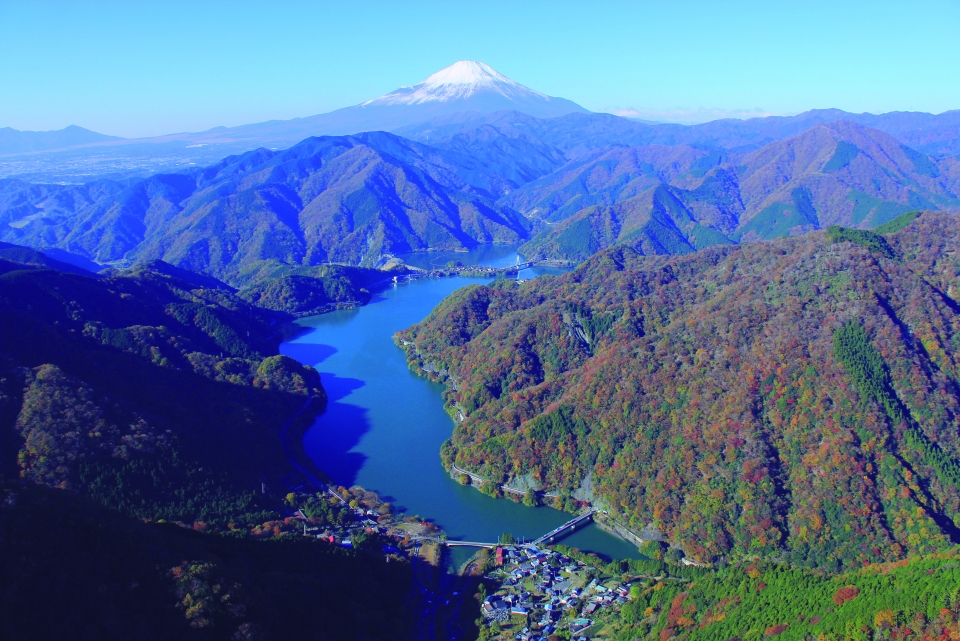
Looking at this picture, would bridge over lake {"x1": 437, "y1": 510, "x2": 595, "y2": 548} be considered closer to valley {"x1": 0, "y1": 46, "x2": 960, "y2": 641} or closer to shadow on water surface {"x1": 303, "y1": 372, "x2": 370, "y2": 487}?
valley {"x1": 0, "y1": 46, "x2": 960, "y2": 641}

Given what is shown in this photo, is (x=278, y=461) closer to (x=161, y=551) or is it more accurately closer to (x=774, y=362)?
(x=161, y=551)

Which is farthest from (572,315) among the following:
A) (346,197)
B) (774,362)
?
(346,197)

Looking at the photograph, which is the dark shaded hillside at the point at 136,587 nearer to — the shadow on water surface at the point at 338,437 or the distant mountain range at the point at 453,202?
the shadow on water surface at the point at 338,437

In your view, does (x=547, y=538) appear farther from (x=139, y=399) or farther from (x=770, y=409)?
(x=139, y=399)

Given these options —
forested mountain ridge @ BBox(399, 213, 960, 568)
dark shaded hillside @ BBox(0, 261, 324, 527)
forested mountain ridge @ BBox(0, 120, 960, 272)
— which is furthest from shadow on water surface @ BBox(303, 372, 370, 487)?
forested mountain ridge @ BBox(0, 120, 960, 272)

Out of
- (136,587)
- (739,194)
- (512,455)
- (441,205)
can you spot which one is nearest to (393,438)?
(512,455)

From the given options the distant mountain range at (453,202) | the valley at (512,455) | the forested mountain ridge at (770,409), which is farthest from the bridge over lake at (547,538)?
the distant mountain range at (453,202)
